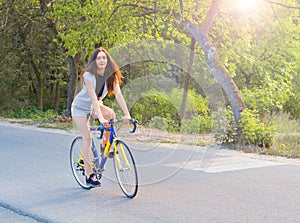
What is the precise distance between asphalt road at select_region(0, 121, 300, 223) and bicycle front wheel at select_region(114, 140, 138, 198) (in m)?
0.14

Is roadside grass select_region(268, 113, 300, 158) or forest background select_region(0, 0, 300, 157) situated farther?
forest background select_region(0, 0, 300, 157)

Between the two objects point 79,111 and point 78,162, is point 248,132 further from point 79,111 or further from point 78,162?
point 79,111

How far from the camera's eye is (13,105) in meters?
28.1

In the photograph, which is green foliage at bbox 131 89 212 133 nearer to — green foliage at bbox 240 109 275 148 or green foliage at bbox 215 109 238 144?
green foliage at bbox 215 109 238 144

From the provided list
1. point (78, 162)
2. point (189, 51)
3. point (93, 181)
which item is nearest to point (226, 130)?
point (78, 162)

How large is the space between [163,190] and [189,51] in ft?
38.9

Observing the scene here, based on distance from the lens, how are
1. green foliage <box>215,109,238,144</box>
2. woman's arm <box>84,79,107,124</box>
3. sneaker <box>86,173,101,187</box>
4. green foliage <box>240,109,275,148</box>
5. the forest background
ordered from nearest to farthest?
woman's arm <box>84,79,107,124</box> → sneaker <box>86,173,101,187</box> → green foliage <box>240,109,275,148</box> → green foliage <box>215,109,238,144</box> → the forest background

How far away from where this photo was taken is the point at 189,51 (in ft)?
59.1

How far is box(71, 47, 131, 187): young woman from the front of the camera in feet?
20.3

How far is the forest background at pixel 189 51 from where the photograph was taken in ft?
39.9

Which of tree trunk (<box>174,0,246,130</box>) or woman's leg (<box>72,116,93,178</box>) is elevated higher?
tree trunk (<box>174,0,246,130</box>)

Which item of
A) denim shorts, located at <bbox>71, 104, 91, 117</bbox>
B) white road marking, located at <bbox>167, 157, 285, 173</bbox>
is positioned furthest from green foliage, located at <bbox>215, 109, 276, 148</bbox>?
denim shorts, located at <bbox>71, 104, 91, 117</bbox>

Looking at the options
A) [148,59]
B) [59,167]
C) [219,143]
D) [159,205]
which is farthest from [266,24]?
[159,205]

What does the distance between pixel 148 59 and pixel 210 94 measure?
13.2 ft
